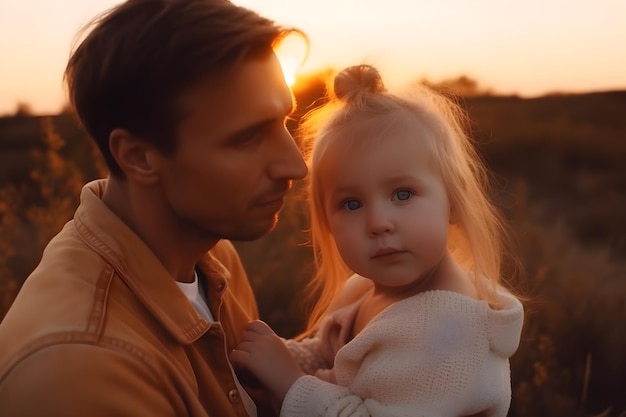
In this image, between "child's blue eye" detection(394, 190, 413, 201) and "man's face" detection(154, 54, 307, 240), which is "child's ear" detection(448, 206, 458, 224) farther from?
"man's face" detection(154, 54, 307, 240)

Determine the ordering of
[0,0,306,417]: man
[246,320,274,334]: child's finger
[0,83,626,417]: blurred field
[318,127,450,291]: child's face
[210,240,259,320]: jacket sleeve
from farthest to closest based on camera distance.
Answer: [0,83,626,417]: blurred field, [210,240,259,320]: jacket sleeve, [246,320,274,334]: child's finger, [318,127,450,291]: child's face, [0,0,306,417]: man

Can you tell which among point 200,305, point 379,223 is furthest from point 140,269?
point 379,223

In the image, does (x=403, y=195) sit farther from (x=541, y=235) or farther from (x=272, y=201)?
(x=541, y=235)

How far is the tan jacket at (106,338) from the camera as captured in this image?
1958 mm

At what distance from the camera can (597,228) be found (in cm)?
656

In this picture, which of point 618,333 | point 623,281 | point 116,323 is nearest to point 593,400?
point 618,333

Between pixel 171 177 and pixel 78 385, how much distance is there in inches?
29.9

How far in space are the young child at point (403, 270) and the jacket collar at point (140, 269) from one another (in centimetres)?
29

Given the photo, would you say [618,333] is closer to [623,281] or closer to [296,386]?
[623,281]

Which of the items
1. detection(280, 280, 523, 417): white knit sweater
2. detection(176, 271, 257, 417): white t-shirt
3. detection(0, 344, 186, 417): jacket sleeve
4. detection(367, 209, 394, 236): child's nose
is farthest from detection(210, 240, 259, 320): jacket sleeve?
detection(0, 344, 186, 417): jacket sleeve

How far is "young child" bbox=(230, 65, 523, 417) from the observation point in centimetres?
229

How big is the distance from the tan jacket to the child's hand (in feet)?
0.29

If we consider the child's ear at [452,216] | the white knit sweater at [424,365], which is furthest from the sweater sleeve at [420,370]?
the child's ear at [452,216]

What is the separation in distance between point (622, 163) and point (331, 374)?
5.57 meters
